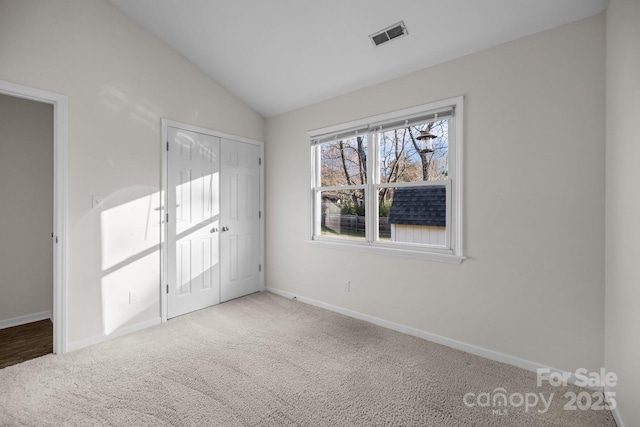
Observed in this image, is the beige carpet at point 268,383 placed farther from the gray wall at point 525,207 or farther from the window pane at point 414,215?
the window pane at point 414,215

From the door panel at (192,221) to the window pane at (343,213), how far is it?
1.37 metres

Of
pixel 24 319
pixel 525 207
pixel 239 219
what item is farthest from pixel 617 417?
pixel 24 319

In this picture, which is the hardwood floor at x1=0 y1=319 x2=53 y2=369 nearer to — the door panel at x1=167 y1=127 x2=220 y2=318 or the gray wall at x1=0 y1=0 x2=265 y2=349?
the gray wall at x1=0 y1=0 x2=265 y2=349

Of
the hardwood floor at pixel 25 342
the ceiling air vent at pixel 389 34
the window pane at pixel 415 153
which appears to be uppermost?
the ceiling air vent at pixel 389 34

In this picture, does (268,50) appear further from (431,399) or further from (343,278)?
(431,399)

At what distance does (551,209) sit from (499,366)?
4.22 ft

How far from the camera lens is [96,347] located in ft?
8.75

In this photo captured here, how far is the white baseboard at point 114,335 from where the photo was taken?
8.61ft

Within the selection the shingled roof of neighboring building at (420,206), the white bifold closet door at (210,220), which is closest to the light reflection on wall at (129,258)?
the white bifold closet door at (210,220)

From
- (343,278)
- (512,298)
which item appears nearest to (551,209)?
(512,298)

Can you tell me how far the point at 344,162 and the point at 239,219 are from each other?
1621 millimetres

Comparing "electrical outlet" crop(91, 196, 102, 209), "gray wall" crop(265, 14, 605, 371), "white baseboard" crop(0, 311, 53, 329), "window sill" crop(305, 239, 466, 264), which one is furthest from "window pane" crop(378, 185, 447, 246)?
"white baseboard" crop(0, 311, 53, 329)

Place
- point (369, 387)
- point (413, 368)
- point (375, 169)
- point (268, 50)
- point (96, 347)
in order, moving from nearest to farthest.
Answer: point (369, 387)
point (413, 368)
point (96, 347)
point (268, 50)
point (375, 169)

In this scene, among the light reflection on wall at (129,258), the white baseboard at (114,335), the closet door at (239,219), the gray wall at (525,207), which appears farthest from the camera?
the closet door at (239,219)
